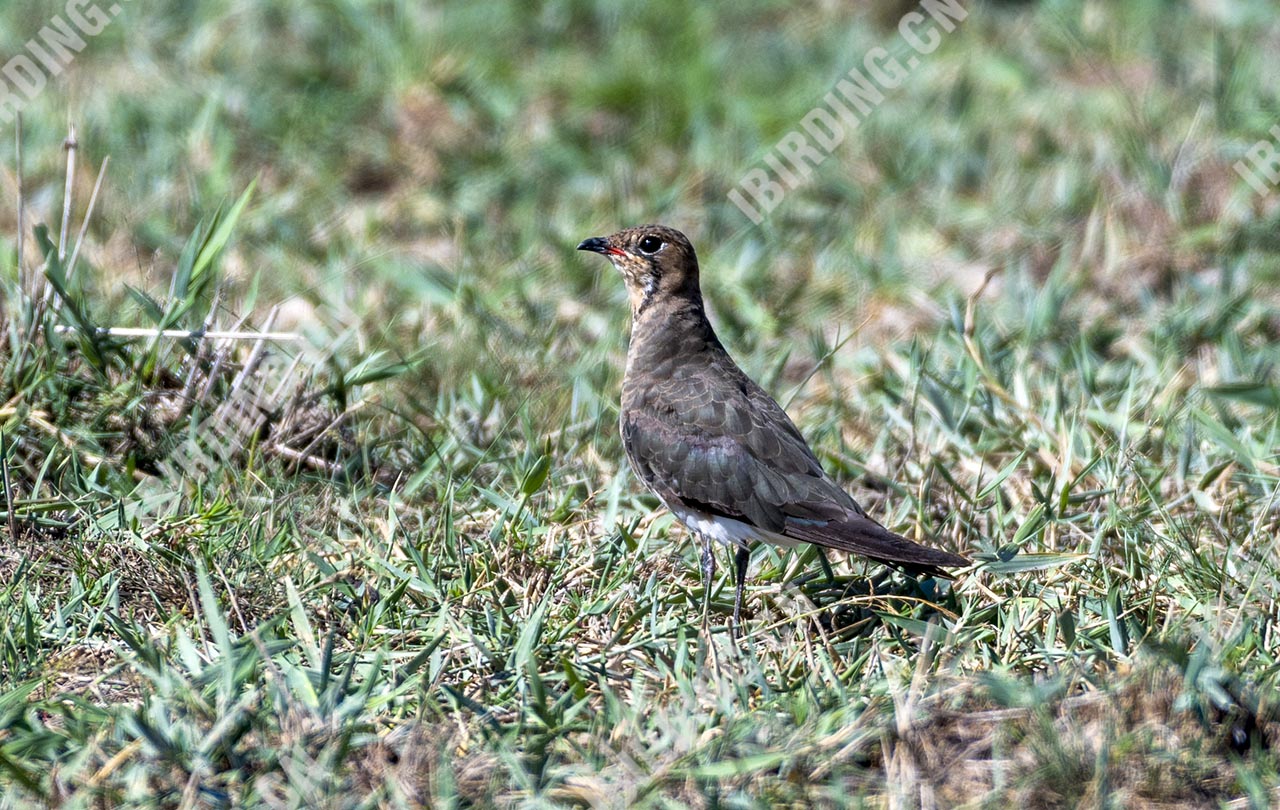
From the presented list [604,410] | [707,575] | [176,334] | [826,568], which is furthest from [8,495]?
[826,568]

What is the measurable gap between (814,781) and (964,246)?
4.18 metres

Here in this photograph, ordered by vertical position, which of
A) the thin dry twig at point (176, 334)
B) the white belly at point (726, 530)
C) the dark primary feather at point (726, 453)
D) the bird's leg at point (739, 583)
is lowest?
the bird's leg at point (739, 583)

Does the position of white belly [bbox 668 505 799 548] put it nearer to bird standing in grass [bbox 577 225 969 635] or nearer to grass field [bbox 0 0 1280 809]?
bird standing in grass [bbox 577 225 969 635]

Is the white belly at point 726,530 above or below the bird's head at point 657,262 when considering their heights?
below

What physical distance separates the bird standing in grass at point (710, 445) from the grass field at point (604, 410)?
7.8 inches

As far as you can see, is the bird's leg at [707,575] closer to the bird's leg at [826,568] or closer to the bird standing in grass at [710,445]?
the bird standing in grass at [710,445]

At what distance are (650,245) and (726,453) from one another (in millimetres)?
976

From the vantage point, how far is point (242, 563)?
4.00 meters

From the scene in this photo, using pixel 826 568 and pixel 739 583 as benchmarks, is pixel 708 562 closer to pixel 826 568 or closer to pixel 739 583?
pixel 739 583

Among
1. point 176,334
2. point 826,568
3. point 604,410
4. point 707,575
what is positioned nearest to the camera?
point 707,575

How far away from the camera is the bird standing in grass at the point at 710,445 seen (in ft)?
13.2

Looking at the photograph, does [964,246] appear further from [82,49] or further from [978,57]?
[82,49]

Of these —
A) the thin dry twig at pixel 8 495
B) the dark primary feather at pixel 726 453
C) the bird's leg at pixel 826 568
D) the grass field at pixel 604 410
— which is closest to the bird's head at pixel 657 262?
the dark primary feather at pixel 726 453

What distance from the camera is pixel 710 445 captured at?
4367mm
